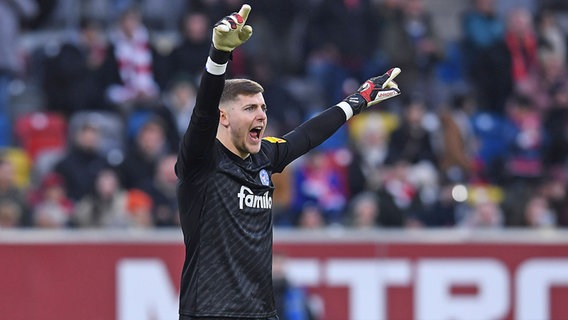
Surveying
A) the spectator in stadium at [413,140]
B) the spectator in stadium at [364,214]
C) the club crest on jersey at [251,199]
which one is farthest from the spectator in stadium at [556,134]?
the club crest on jersey at [251,199]

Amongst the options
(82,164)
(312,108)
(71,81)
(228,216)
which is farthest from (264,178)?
(312,108)

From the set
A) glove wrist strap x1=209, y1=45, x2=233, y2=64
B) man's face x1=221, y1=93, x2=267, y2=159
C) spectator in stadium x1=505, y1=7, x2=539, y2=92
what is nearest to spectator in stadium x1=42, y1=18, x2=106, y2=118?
spectator in stadium x1=505, y1=7, x2=539, y2=92

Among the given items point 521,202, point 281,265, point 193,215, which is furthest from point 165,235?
point 193,215

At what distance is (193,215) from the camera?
5918 mm

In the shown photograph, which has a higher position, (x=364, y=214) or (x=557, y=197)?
(x=557, y=197)

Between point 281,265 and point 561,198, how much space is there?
4462 millimetres

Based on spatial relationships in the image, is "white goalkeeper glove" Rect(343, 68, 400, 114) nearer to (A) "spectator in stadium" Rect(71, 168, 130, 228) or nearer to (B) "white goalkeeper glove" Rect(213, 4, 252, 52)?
(B) "white goalkeeper glove" Rect(213, 4, 252, 52)

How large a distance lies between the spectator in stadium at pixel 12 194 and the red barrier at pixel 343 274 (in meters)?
0.71

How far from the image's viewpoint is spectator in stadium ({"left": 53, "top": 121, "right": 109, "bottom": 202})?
12359mm

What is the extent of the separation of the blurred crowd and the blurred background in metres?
0.02

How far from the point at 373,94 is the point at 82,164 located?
613cm

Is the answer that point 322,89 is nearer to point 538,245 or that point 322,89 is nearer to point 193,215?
point 538,245

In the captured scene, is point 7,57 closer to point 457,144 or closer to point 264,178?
point 457,144

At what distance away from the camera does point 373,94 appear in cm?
693
